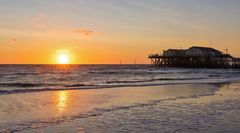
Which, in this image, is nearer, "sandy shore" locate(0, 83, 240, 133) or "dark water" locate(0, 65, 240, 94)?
"sandy shore" locate(0, 83, 240, 133)

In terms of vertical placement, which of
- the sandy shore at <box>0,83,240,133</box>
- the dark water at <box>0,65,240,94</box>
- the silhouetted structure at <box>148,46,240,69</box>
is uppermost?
the silhouetted structure at <box>148,46,240,69</box>

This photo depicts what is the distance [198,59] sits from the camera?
311 ft

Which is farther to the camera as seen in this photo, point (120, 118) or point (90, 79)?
point (90, 79)

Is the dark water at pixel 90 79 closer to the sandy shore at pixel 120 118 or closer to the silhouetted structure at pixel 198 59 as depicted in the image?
the sandy shore at pixel 120 118

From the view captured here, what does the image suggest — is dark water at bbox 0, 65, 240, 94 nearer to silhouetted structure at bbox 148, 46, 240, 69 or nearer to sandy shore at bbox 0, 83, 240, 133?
sandy shore at bbox 0, 83, 240, 133

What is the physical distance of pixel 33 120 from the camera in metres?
11.4

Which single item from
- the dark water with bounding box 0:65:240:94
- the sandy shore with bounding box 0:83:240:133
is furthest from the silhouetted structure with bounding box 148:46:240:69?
the sandy shore with bounding box 0:83:240:133

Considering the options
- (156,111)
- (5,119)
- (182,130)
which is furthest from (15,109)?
(182,130)

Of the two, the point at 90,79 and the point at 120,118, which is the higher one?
the point at 90,79

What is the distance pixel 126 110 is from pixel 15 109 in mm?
4175

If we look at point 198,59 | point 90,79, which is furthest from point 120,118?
point 198,59

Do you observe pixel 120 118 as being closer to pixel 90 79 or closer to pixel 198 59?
pixel 90 79

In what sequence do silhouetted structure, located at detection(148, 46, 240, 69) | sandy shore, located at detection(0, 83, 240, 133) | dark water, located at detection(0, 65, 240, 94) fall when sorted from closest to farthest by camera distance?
sandy shore, located at detection(0, 83, 240, 133), dark water, located at detection(0, 65, 240, 94), silhouetted structure, located at detection(148, 46, 240, 69)

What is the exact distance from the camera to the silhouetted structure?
90500 mm
